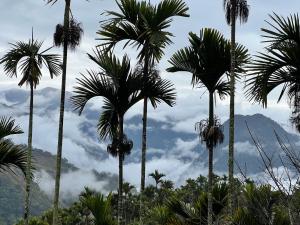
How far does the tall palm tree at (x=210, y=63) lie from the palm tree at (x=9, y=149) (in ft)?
14.1

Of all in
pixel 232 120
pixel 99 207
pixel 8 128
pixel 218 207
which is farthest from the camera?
pixel 8 128

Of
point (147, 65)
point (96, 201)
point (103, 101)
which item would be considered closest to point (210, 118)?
point (147, 65)

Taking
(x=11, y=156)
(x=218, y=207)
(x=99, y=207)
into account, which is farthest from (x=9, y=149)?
(x=218, y=207)

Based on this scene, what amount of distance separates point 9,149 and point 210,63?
18.4ft

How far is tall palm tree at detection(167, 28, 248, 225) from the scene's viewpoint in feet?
38.8

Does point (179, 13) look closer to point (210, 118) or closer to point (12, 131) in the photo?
point (210, 118)

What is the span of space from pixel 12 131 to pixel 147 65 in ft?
13.0

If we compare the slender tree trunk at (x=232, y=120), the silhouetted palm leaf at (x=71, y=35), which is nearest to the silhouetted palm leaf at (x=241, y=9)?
the slender tree trunk at (x=232, y=120)

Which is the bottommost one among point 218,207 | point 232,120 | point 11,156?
point 218,207

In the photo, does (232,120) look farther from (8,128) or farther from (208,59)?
(8,128)

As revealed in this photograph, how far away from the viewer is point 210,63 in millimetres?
12008

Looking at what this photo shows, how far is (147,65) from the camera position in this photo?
1223 centimetres

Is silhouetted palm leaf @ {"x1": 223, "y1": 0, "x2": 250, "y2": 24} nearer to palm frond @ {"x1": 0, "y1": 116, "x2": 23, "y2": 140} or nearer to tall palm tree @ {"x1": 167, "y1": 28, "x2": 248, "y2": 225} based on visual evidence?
tall palm tree @ {"x1": 167, "y1": 28, "x2": 248, "y2": 225}

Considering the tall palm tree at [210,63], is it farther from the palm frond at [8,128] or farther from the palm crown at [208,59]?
the palm frond at [8,128]
